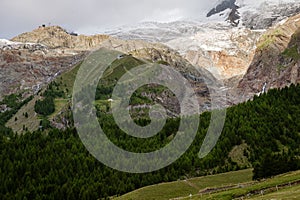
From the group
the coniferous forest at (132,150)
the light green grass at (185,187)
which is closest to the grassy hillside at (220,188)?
the light green grass at (185,187)

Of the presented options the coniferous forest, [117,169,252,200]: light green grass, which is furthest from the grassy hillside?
the coniferous forest

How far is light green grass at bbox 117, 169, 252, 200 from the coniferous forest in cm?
1506

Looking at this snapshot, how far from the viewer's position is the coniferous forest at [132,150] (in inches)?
5605

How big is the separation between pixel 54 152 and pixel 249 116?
272 feet

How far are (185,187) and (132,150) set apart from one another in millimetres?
72436

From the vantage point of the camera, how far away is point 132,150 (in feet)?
591

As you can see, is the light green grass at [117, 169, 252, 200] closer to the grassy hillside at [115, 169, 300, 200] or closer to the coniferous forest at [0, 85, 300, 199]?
the grassy hillside at [115, 169, 300, 200]

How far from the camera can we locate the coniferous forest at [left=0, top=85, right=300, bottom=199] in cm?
14238

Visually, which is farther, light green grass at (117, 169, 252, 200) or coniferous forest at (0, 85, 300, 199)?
coniferous forest at (0, 85, 300, 199)

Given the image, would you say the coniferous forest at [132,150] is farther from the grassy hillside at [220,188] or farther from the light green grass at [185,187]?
the grassy hillside at [220,188]

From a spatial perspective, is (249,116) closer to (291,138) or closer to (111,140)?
(291,138)

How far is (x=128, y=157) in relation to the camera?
17450 centimetres

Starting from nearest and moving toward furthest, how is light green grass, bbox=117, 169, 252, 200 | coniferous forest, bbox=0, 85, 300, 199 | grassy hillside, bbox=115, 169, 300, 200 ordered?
1. grassy hillside, bbox=115, 169, 300, 200
2. light green grass, bbox=117, 169, 252, 200
3. coniferous forest, bbox=0, 85, 300, 199

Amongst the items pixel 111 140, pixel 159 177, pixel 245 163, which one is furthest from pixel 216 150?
pixel 111 140
